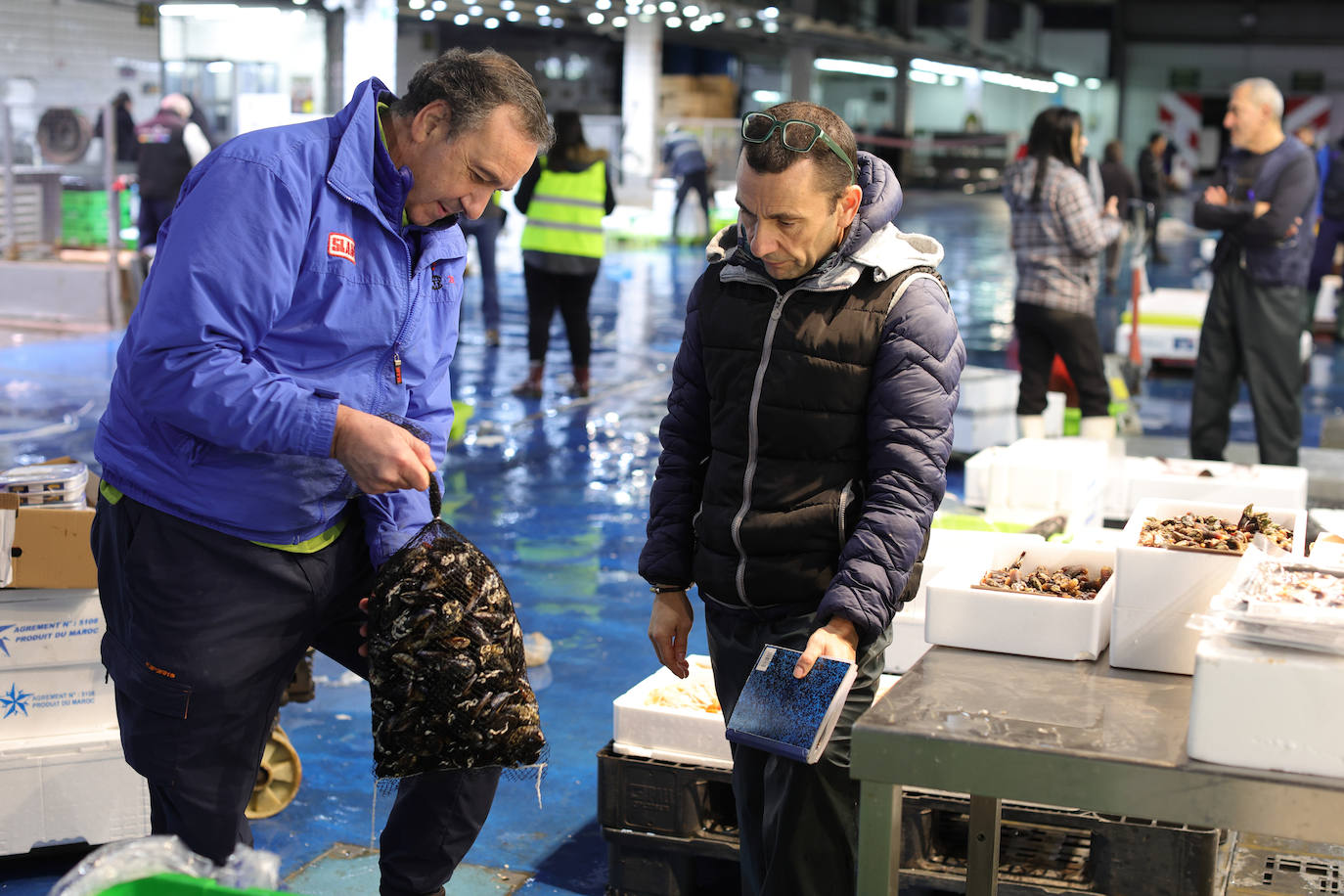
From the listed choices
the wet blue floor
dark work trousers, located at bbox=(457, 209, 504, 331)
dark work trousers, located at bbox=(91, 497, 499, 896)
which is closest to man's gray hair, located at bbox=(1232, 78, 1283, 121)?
the wet blue floor

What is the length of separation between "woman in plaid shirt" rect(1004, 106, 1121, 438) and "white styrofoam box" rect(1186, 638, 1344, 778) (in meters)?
4.52

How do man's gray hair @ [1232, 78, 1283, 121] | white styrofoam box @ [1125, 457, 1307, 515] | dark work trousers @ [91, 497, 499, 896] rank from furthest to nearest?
1. man's gray hair @ [1232, 78, 1283, 121]
2. white styrofoam box @ [1125, 457, 1307, 515]
3. dark work trousers @ [91, 497, 499, 896]

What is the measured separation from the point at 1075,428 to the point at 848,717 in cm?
503

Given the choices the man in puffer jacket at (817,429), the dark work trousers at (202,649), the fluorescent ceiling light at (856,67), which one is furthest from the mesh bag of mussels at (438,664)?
the fluorescent ceiling light at (856,67)

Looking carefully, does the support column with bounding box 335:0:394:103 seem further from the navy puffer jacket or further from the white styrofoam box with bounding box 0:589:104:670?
the navy puffer jacket

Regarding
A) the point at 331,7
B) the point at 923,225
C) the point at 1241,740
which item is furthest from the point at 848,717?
the point at 923,225

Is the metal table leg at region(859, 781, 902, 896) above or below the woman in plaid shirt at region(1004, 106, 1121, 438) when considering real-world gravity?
below

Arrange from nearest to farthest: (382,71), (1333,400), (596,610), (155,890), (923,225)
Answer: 1. (155,890)
2. (596,610)
3. (1333,400)
4. (382,71)
5. (923,225)

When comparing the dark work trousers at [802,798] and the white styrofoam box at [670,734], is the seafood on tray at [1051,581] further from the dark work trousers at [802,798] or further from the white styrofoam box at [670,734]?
the white styrofoam box at [670,734]

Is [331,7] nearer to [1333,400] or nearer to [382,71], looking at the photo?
[382,71]

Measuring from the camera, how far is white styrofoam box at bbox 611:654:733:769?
9.67 ft

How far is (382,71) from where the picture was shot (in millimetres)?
14672

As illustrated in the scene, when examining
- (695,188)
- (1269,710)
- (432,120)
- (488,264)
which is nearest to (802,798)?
(1269,710)

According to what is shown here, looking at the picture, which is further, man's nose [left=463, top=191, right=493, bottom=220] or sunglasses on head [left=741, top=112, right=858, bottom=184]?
man's nose [left=463, top=191, right=493, bottom=220]
